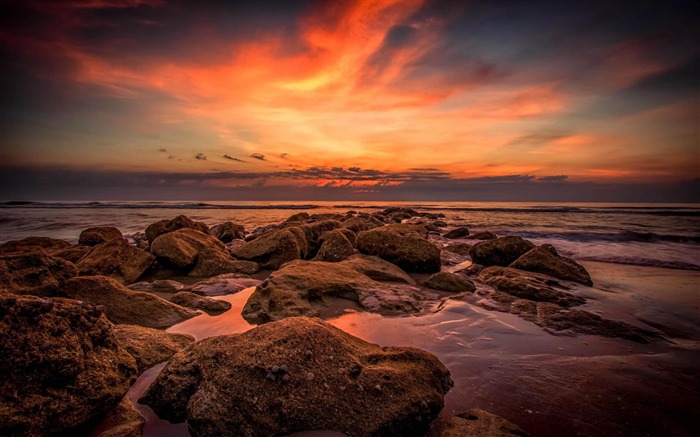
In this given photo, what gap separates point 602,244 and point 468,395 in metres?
19.2

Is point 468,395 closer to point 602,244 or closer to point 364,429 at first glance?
point 364,429

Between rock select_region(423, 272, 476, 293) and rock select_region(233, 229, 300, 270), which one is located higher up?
rock select_region(233, 229, 300, 270)

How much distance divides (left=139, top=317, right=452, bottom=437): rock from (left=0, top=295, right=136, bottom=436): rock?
426 millimetres

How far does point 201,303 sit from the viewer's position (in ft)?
19.3

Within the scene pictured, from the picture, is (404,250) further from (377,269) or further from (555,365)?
(555,365)

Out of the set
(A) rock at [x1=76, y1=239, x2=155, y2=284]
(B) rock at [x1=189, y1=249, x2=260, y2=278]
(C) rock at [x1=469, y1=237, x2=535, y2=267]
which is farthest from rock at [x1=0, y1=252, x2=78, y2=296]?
(C) rock at [x1=469, y1=237, x2=535, y2=267]

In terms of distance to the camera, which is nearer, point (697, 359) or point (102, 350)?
point (102, 350)

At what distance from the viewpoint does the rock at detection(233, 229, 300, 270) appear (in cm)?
938

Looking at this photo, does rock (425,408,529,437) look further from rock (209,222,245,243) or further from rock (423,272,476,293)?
rock (209,222,245,243)

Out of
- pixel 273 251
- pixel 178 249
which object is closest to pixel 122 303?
pixel 178 249

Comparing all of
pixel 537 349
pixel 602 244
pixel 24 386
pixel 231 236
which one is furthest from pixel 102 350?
pixel 602 244

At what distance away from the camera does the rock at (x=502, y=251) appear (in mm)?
10000

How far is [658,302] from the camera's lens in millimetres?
Result: 6910

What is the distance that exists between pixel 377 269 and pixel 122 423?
5824mm
